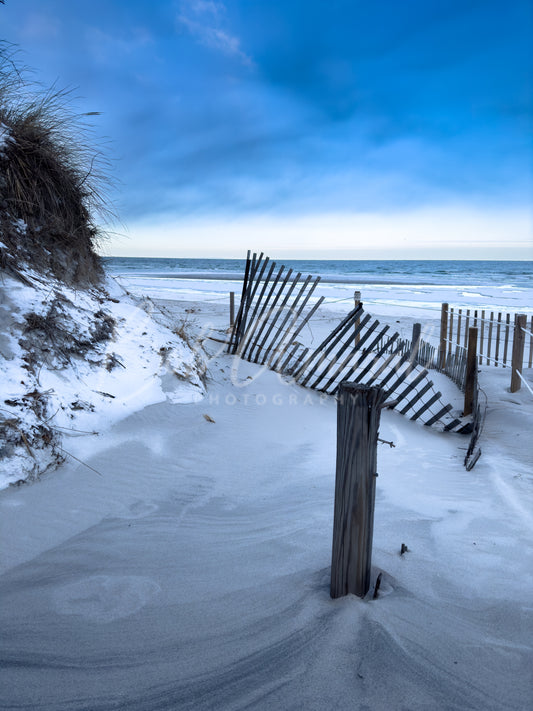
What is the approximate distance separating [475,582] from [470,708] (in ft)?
2.82

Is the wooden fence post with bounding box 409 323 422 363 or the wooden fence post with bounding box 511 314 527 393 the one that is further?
the wooden fence post with bounding box 409 323 422 363

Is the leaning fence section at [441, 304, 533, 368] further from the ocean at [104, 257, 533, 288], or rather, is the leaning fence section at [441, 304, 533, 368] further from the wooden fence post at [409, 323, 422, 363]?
the ocean at [104, 257, 533, 288]

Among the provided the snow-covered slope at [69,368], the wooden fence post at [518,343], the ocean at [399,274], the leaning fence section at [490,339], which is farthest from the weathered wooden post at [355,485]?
the ocean at [399,274]

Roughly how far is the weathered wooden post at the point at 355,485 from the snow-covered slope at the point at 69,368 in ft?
7.24

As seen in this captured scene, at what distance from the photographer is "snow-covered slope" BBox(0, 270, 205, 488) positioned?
327cm

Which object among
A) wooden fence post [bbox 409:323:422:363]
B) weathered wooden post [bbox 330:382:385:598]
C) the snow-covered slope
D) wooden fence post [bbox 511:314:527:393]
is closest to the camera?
weathered wooden post [bbox 330:382:385:598]

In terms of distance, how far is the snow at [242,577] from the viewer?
171 cm

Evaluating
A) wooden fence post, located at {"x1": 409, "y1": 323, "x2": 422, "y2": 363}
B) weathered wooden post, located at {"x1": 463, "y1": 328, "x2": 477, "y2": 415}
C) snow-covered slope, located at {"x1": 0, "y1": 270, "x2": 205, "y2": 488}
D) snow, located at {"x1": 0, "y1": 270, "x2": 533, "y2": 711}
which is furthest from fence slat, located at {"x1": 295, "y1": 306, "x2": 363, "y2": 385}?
wooden fence post, located at {"x1": 409, "y1": 323, "x2": 422, "y2": 363}

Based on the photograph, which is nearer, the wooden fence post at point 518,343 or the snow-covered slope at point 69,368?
the snow-covered slope at point 69,368

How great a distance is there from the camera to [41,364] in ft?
12.5

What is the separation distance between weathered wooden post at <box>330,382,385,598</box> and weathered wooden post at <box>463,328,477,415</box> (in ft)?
14.0

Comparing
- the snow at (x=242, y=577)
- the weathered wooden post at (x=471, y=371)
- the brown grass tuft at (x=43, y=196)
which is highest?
the brown grass tuft at (x=43, y=196)

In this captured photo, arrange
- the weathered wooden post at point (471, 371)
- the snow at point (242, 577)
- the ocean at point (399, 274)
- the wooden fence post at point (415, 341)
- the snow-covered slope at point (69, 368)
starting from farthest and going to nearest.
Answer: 1. the ocean at point (399, 274)
2. the wooden fence post at point (415, 341)
3. the weathered wooden post at point (471, 371)
4. the snow-covered slope at point (69, 368)
5. the snow at point (242, 577)

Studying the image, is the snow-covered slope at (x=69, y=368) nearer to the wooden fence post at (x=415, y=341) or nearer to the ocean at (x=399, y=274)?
the wooden fence post at (x=415, y=341)
